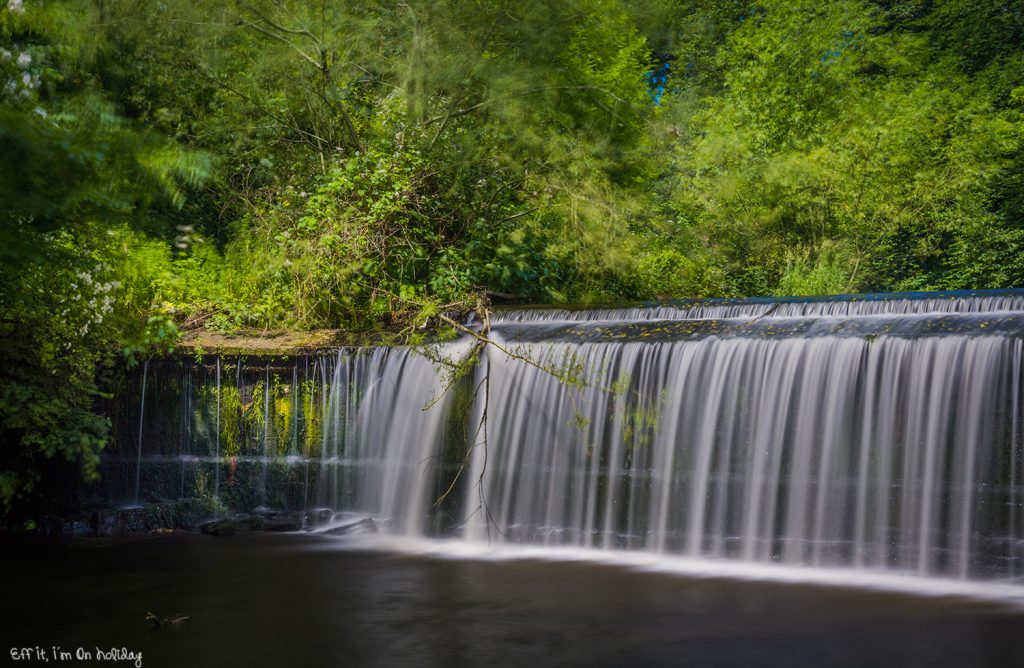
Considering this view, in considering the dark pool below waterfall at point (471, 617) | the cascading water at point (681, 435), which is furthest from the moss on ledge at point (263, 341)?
the dark pool below waterfall at point (471, 617)

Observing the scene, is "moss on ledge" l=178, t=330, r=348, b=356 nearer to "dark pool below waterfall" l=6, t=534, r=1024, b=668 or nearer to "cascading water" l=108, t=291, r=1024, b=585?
"cascading water" l=108, t=291, r=1024, b=585

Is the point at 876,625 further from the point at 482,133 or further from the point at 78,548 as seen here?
the point at 482,133

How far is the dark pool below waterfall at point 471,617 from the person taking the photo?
20.6 feet

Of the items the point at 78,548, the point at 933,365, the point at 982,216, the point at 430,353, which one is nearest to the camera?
the point at 933,365

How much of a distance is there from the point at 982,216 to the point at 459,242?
1162 centimetres

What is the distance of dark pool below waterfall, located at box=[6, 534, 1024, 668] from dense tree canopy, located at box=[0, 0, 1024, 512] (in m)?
2.37

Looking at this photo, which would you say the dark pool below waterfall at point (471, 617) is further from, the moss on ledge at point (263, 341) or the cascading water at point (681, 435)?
the moss on ledge at point (263, 341)

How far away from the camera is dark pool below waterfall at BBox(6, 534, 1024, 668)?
6.29 meters

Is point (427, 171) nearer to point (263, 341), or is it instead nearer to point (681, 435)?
point (263, 341)

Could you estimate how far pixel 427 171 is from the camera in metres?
14.2

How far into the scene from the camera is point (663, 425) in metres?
9.72

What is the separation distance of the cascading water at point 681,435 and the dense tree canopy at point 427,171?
1370 millimetres

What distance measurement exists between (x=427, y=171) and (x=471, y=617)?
801cm

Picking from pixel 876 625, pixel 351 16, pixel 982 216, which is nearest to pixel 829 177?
pixel 982 216
